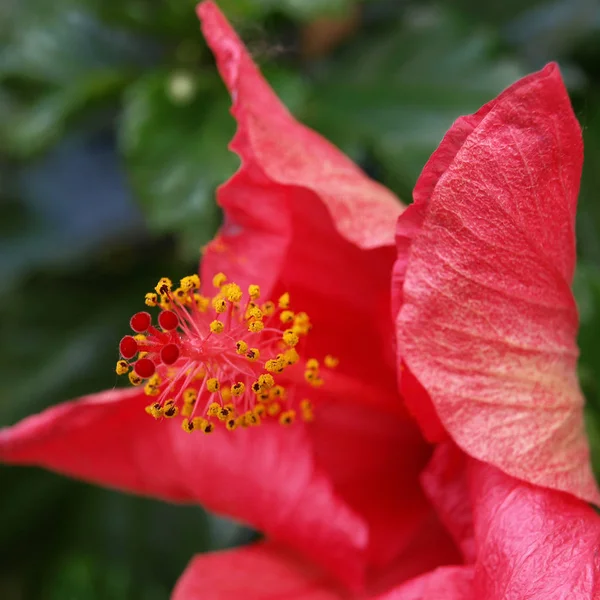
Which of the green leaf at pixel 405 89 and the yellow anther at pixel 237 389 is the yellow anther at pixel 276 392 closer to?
the yellow anther at pixel 237 389

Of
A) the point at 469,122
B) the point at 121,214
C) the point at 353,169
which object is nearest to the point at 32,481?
the point at 121,214

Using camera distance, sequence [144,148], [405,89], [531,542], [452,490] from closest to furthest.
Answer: [531,542] < [452,490] < [144,148] < [405,89]

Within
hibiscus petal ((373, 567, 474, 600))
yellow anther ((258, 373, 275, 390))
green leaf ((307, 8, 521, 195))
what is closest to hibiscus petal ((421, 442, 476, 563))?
hibiscus petal ((373, 567, 474, 600))

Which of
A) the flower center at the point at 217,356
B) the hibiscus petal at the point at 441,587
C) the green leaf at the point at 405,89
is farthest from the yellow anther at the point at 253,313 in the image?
the green leaf at the point at 405,89

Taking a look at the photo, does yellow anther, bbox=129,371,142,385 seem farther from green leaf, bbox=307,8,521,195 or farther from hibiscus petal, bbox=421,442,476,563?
green leaf, bbox=307,8,521,195

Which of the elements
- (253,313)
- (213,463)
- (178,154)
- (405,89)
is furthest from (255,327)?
(405,89)

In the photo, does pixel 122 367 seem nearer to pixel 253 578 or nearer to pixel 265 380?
pixel 265 380

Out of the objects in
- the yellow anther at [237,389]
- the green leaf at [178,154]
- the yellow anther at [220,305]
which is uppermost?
→ the green leaf at [178,154]
